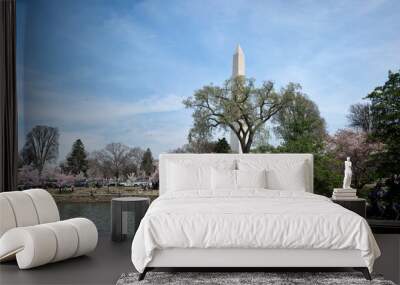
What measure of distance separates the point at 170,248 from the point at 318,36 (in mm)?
4618

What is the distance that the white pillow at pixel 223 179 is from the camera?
20.4ft

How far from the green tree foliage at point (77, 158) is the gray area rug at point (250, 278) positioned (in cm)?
362

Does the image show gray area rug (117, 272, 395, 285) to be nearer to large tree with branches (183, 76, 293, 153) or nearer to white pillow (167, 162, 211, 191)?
white pillow (167, 162, 211, 191)

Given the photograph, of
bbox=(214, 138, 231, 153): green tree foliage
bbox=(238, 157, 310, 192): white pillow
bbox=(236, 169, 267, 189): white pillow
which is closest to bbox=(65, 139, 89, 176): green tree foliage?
bbox=(214, 138, 231, 153): green tree foliage

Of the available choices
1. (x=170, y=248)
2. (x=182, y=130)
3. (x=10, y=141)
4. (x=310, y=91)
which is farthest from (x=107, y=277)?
(x=310, y=91)

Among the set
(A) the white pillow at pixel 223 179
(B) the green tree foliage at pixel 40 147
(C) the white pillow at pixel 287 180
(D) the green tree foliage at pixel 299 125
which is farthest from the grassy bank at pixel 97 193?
(C) the white pillow at pixel 287 180

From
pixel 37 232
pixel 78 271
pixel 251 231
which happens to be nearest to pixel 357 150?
pixel 251 231

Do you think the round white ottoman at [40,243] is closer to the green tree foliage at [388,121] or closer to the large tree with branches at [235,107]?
the large tree with branches at [235,107]

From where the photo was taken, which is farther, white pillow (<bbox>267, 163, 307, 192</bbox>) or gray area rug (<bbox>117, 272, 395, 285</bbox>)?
white pillow (<bbox>267, 163, 307, 192</bbox>)

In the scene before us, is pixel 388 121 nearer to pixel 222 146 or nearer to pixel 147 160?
pixel 222 146

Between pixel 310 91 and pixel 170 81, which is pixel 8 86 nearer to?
pixel 170 81

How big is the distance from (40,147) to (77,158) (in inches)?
21.4

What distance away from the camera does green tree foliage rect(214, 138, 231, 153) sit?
7.98m

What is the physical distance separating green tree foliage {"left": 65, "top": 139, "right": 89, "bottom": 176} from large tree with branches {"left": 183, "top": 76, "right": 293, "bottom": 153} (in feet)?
5.36
